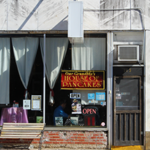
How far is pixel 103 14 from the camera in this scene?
5.85m

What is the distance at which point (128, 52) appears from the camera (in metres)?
5.72

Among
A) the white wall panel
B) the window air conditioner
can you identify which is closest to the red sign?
the window air conditioner

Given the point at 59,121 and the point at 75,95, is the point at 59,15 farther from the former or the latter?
the point at 59,121

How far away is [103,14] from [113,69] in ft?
5.48

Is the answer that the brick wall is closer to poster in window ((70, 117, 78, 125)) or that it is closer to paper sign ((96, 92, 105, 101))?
poster in window ((70, 117, 78, 125))

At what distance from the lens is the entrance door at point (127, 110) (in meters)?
5.81

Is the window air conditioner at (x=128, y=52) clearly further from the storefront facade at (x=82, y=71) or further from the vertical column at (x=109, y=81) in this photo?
the vertical column at (x=109, y=81)

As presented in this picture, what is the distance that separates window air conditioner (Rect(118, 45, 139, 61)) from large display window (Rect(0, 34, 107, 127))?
1.79ft

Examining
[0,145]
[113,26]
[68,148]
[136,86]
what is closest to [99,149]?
[68,148]

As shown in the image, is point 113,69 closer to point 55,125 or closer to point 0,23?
point 55,125

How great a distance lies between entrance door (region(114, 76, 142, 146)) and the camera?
5.81 m

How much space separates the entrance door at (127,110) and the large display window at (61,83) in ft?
1.28

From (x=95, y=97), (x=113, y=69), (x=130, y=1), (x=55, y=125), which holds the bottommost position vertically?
(x=55, y=125)

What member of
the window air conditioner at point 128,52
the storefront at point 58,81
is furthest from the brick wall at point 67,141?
the window air conditioner at point 128,52
